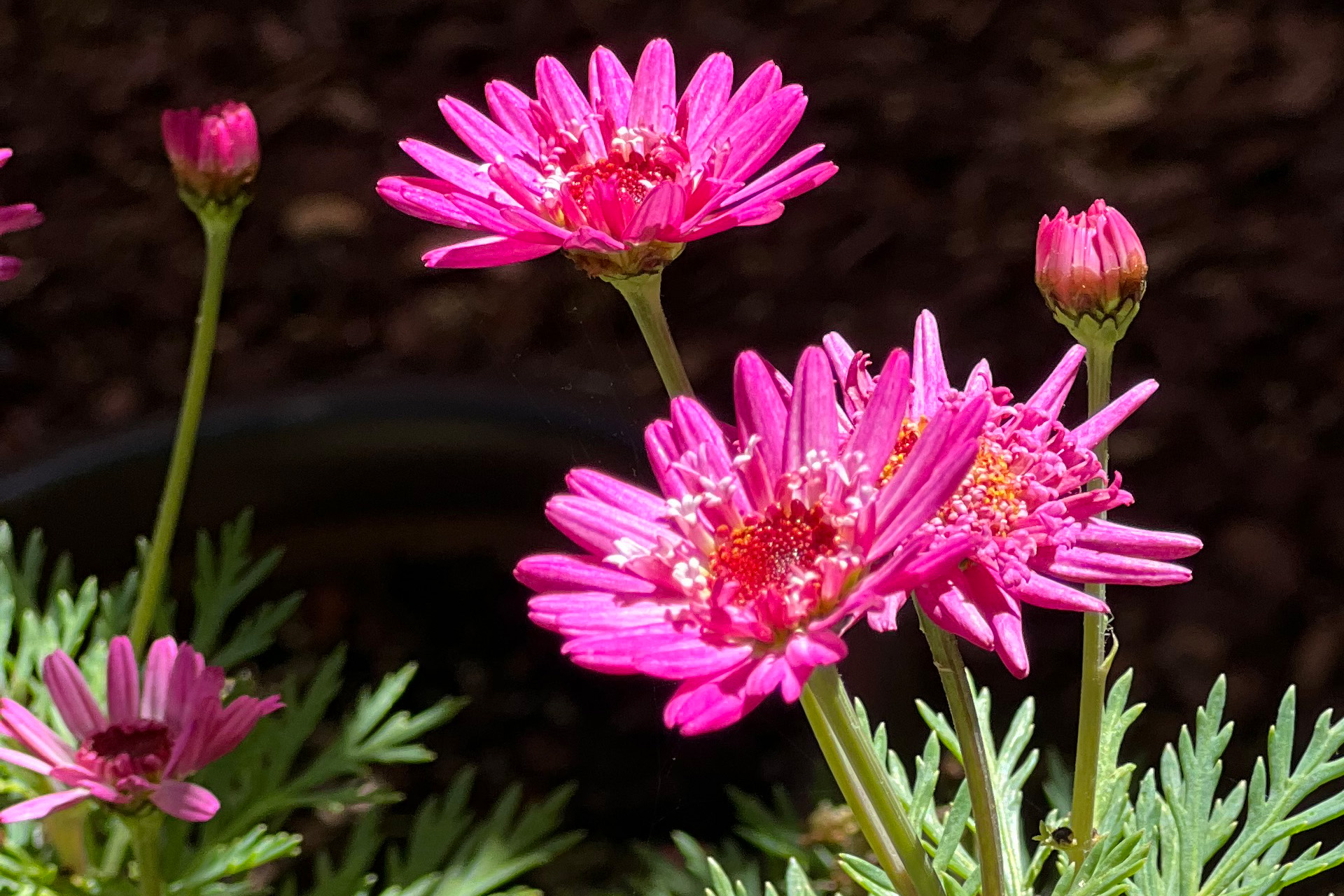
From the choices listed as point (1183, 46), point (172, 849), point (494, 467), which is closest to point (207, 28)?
point (494, 467)

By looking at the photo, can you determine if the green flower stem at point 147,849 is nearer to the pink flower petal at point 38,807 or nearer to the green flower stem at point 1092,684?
the pink flower petal at point 38,807

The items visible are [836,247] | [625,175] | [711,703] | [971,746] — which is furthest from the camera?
[836,247]

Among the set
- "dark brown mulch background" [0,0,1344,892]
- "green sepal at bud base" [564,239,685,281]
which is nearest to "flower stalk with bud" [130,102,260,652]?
"green sepal at bud base" [564,239,685,281]

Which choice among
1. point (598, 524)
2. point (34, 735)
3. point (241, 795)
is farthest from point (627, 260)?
point (241, 795)

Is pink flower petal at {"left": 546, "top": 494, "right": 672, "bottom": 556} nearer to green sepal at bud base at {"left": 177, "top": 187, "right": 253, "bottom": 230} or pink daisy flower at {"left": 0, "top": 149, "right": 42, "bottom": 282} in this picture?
pink daisy flower at {"left": 0, "top": 149, "right": 42, "bottom": 282}

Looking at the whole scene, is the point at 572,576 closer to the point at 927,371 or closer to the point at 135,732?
the point at 927,371
